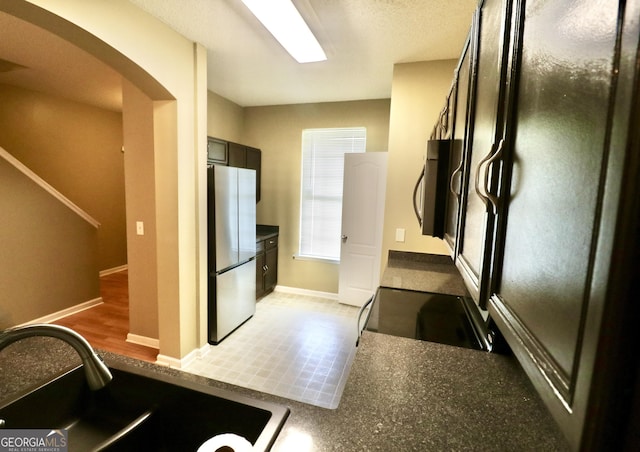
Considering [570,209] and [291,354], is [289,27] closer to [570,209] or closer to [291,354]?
[570,209]

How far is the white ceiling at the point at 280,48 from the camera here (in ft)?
6.33

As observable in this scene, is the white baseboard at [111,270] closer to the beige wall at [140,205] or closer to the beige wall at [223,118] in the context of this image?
the beige wall at [140,205]

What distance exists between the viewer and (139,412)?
3.01ft

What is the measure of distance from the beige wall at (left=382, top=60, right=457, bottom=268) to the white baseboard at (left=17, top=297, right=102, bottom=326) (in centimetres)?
364

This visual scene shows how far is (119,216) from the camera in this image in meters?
5.09

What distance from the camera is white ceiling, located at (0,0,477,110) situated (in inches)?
76.0

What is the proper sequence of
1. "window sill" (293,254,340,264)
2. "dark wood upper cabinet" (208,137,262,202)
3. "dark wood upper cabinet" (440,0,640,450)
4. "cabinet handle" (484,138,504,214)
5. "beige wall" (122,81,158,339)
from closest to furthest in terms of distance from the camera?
1. "dark wood upper cabinet" (440,0,640,450)
2. "cabinet handle" (484,138,504,214)
3. "beige wall" (122,81,158,339)
4. "dark wood upper cabinet" (208,137,262,202)
5. "window sill" (293,254,340,264)

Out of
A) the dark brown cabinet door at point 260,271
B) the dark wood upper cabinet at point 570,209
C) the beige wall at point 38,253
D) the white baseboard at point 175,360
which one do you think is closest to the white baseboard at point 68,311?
the beige wall at point 38,253

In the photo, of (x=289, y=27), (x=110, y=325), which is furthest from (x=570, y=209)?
(x=110, y=325)

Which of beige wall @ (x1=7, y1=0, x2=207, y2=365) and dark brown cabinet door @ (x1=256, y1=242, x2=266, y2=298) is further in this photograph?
dark brown cabinet door @ (x1=256, y1=242, x2=266, y2=298)

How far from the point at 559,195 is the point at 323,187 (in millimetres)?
3803

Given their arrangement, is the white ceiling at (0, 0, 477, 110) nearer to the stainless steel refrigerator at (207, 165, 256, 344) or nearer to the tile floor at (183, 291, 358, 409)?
the stainless steel refrigerator at (207, 165, 256, 344)

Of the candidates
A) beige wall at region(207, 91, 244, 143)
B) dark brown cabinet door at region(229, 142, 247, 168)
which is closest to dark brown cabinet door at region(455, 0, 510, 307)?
dark brown cabinet door at region(229, 142, 247, 168)

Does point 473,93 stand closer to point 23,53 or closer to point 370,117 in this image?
point 370,117
